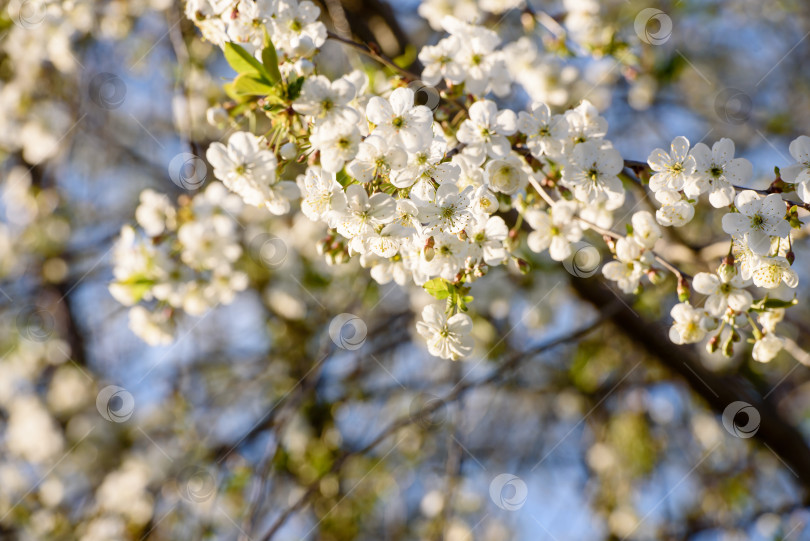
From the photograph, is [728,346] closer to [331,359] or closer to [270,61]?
[270,61]

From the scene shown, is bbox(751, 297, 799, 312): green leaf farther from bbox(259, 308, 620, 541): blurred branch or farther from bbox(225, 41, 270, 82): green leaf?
bbox(225, 41, 270, 82): green leaf

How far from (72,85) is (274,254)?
1606mm

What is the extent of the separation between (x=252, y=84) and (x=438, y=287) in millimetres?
450

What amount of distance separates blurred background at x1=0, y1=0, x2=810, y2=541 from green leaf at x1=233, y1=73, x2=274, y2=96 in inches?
47.5

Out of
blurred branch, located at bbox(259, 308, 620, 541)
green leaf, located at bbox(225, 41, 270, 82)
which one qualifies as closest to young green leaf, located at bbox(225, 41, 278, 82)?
green leaf, located at bbox(225, 41, 270, 82)

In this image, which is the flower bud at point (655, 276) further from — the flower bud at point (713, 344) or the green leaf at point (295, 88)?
the green leaf at point (295, 88)

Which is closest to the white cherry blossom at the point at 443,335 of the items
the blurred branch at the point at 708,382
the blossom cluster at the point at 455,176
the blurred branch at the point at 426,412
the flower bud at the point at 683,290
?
the blossom cluster at the point at 455,176

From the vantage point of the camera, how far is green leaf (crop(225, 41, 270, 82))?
96 centimetres

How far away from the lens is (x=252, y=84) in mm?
969

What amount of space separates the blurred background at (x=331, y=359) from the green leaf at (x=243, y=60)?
1191 millimetres

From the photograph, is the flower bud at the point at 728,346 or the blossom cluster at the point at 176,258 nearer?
the flower bud at the point at 728,346

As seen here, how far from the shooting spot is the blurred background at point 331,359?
101 inches

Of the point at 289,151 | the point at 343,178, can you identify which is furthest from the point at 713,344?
the point at 289,151

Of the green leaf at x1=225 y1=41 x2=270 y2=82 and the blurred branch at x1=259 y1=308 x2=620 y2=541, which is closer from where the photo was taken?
the green leaf at x1=225 y1=41 x2=270 y2=82
